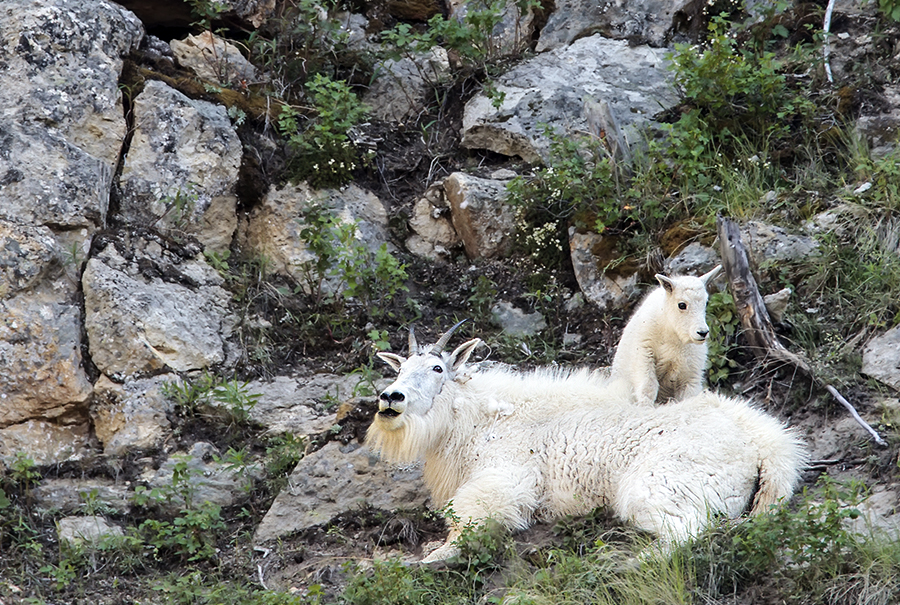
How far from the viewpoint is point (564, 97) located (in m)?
11.3

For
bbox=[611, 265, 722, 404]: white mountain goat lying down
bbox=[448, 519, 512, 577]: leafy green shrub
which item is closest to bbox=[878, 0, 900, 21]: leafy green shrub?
bbox=[611, 265, 722, 404]: white mountain goat lying down

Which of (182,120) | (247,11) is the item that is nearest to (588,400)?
(182,120)

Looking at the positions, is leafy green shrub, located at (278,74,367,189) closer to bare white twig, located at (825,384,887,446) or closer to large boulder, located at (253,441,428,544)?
large boulder, located at (253,441,428,544)

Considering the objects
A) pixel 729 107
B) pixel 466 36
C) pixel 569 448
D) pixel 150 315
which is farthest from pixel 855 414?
pixel 466 36

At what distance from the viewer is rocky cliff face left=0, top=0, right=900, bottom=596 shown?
8281 mm

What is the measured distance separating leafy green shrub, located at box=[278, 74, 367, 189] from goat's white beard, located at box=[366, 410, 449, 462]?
4136 millimetres

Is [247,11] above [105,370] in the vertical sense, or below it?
above

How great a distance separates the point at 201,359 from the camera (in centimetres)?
898

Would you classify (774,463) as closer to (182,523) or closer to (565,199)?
(565,199)

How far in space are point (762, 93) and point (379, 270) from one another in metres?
4.66

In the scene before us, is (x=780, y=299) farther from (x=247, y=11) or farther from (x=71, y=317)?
(x=247, y=11)

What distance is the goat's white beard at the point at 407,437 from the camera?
725 centimetres

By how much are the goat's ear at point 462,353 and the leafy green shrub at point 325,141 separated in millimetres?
3689

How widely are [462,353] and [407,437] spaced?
91 centimetres
